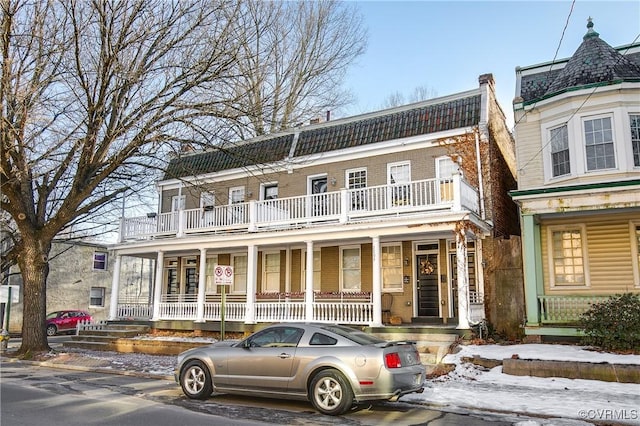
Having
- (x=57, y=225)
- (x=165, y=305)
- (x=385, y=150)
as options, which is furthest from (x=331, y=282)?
(x=57, y=225)

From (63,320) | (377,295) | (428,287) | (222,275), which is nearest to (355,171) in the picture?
(428,287)

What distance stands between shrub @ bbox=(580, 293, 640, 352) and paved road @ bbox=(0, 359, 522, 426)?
5.21 m

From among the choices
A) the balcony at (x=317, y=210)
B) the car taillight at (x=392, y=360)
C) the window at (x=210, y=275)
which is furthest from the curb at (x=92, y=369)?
the window at (x=210, y=275)

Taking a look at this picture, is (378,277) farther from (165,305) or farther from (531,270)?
(165,305)

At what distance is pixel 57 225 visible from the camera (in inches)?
638

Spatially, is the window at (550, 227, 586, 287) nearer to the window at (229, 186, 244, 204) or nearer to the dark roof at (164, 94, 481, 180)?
the dark roof at (164, 94, 481, 180)

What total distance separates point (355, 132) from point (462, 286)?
7522 millimetres

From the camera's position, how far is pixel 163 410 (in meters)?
8.00

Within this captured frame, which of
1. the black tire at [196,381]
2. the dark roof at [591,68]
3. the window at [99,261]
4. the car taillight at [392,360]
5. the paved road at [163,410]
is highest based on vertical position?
the dark roof at [591,68]

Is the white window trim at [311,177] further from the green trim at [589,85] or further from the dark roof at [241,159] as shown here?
the green trim at [589,85]

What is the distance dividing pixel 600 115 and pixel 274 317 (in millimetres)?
11455

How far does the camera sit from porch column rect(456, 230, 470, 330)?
1319 cm

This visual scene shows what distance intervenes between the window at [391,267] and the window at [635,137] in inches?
285

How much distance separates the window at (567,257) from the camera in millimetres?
14828
